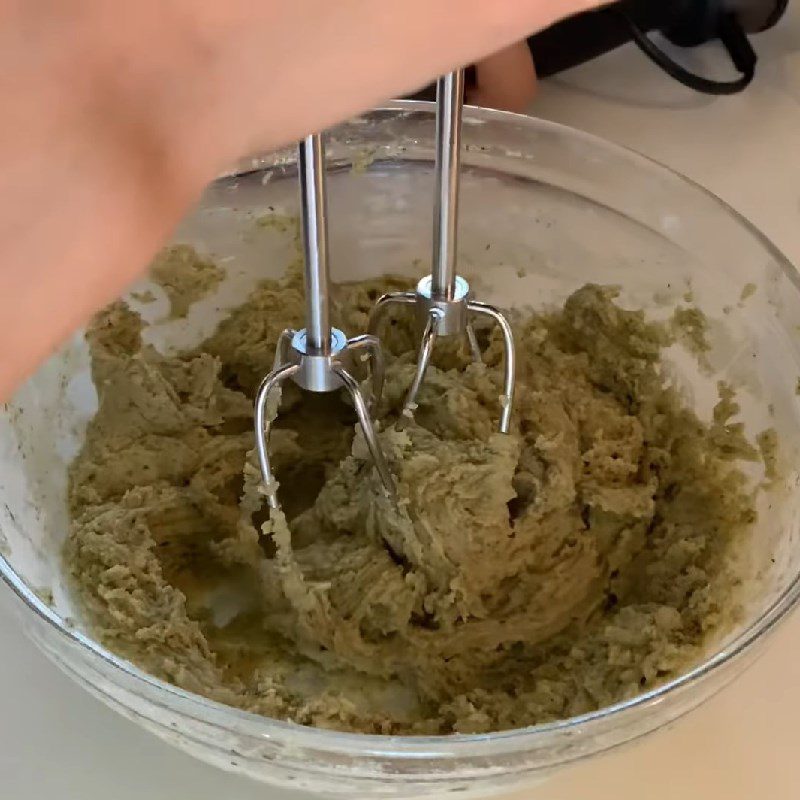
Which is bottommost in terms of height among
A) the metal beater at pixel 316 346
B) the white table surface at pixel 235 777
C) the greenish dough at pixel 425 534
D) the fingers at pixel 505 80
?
the white table surface at pixel 235 777

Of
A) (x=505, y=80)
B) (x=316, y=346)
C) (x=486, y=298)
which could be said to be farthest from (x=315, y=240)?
(x=505, y=80)

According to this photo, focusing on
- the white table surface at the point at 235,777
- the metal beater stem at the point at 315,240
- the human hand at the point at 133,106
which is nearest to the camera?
the human hand at the point at 133,106

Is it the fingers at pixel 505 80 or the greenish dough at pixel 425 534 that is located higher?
the fingers at pixel 505 80

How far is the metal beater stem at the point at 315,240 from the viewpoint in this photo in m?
0.44

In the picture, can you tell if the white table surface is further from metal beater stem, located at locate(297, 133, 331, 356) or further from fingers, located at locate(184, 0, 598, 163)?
fingers, located at locate(184, 0, 598, 163)

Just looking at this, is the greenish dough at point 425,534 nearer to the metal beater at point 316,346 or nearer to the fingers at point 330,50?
the metal beater at point 316,346

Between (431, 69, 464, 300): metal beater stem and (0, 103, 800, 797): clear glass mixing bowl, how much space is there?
20 cm

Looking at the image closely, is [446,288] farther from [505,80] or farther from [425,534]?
[505,80]

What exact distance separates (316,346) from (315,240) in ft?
0.26

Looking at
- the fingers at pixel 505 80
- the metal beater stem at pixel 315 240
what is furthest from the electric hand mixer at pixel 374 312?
the fingers at pixel 505 80

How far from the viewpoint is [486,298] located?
2.66 feet

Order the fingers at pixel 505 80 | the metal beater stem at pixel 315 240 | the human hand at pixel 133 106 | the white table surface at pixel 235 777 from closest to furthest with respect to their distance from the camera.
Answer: the human hand at pixel 133 106 → the metal beater stem at pixel 315 240 → the white table surface at pixel 235 777 → the fingers at pixel 505 80

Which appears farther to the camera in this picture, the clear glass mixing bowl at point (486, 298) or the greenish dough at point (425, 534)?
the greenish dough at point (425, 534)

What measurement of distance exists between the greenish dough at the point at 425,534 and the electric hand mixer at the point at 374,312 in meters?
0.03
